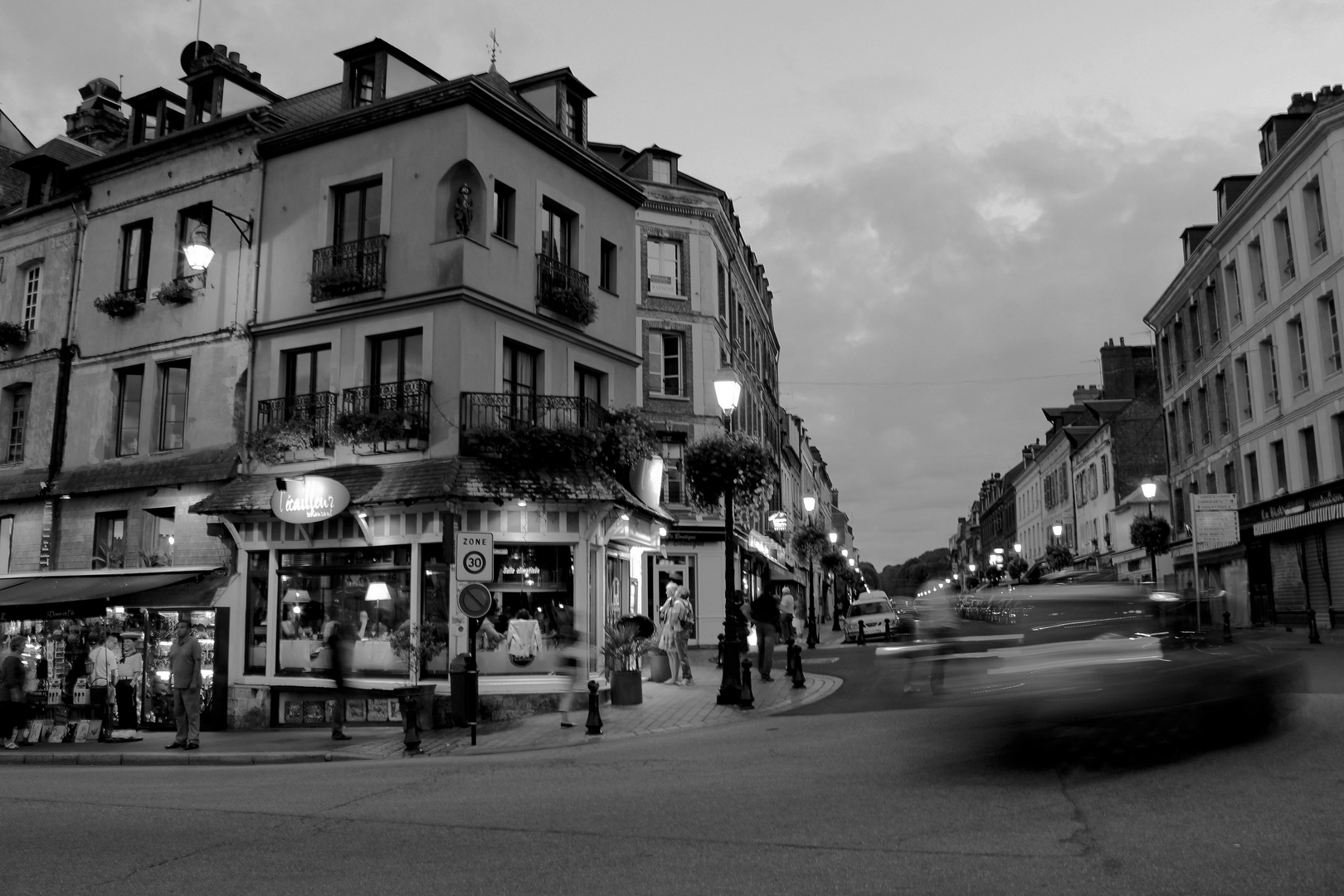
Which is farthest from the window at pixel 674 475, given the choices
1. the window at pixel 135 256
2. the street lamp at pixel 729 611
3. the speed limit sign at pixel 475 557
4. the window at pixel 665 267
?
the speed limit sign at pixel 475 557

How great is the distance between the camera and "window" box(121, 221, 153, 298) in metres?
21.8

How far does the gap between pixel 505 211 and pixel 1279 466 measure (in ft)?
87.5

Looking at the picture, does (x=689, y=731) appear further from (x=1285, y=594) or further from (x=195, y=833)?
(x=1285, y=594)

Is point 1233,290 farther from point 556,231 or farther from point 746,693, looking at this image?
point 746,693

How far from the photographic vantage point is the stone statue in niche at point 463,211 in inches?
704

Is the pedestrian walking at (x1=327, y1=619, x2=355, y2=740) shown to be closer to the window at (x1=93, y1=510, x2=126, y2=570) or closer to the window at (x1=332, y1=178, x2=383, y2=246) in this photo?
the window at (x1=93, y1=510, x2=126, y2=570)

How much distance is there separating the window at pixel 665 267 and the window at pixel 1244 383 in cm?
1961

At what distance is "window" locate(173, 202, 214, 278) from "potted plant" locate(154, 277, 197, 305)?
0.61ft

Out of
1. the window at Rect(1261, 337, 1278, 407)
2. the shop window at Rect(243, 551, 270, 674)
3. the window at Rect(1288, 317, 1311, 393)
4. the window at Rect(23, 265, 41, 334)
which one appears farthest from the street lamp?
the window at Rect(1261, 337, 1278, 407)

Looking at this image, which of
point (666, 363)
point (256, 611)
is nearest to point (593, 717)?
point (256, 611)

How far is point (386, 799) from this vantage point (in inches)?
361

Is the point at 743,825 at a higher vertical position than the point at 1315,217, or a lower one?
lower

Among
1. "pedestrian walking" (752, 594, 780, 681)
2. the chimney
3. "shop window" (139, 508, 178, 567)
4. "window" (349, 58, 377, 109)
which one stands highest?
the chimney

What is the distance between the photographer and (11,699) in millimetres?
16734
